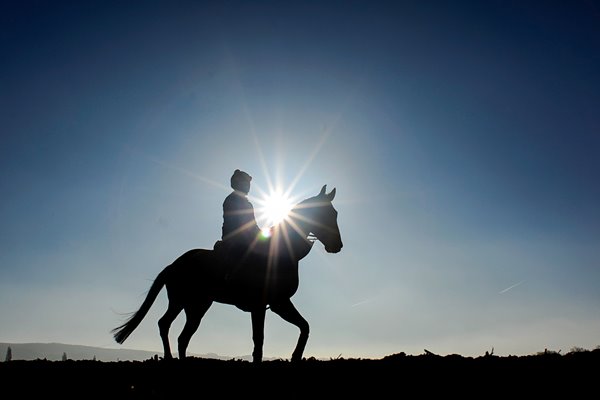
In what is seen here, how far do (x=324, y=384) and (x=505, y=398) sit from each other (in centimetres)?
188

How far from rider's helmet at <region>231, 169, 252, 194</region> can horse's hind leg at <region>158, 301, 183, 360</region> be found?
343 cm

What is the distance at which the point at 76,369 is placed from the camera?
679 centimetres

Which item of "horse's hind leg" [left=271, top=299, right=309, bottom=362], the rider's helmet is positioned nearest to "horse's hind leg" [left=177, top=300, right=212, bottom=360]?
"horse's hind leg" [left=271, top=299, right=309, bottom=362]

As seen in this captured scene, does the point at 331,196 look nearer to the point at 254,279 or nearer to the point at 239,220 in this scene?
the point at 239,220

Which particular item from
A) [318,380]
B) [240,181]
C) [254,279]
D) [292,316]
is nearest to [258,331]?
[292,316]

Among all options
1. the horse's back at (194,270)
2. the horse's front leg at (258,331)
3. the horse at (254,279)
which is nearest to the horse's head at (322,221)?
the horse at (254,279)

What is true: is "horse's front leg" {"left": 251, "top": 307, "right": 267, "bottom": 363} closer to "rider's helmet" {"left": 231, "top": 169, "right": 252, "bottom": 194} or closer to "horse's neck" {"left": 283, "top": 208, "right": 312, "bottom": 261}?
"horse's neck" {"left": 283, "top": 208, "right": 312, "bottom": 261}

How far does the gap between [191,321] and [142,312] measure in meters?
1.56

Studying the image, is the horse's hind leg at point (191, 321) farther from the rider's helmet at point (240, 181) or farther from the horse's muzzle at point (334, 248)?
the horse's muzzle at point (334, 248)

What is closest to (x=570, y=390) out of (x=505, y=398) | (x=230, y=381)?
(x=505, y=398)

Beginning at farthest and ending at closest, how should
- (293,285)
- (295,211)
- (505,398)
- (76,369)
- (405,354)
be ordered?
(295,211), (293,285), (405,354), (76,369), (505,398)

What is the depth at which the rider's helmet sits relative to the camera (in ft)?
35.8

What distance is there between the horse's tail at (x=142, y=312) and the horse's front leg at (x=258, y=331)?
127 inches

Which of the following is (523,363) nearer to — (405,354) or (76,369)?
(405,354)
